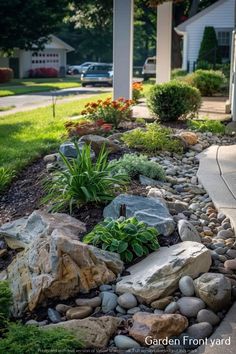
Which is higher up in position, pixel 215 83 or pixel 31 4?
pixel 31 4

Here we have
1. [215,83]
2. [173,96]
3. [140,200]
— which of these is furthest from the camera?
[215,83]

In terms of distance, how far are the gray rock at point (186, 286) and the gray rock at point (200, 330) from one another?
1.16 ft

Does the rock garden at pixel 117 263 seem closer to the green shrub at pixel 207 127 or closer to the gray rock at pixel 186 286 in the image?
the gray rock at pixel 186 286

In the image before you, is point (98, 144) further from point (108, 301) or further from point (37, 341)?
point (37, 341)

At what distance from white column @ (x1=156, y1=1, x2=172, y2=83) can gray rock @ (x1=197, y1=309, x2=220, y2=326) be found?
1465 centimetres

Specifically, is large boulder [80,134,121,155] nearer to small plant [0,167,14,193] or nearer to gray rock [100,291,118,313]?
small plant [0,167,14,193]

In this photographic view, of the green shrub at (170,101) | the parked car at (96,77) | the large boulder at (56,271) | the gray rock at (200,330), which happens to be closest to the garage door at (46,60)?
the parked car at (96,77)

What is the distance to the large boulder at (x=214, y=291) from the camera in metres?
3.78

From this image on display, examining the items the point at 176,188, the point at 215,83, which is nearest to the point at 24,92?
the point at 215,83

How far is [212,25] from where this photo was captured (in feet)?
104

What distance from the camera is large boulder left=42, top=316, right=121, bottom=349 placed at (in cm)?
335

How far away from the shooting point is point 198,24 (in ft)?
105

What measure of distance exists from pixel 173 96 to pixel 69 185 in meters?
6.02

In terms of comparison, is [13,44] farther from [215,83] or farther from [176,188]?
[176,188]
